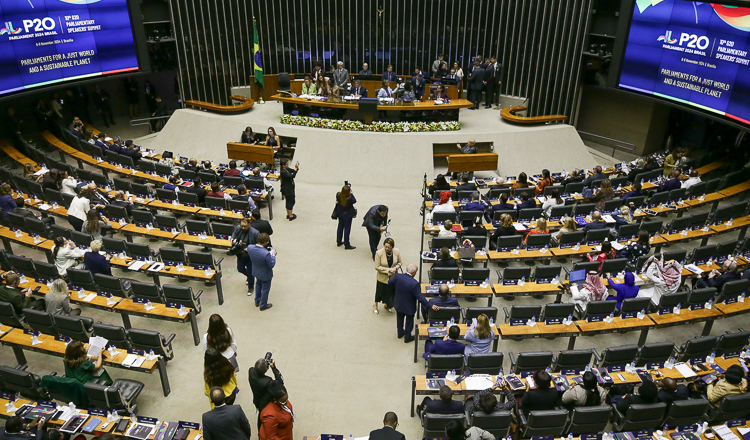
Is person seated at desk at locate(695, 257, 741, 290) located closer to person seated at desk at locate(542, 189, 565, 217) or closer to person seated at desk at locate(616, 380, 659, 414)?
Result: person seated at desk at locate(542, 189, 565, 217)

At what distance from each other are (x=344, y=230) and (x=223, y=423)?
662 centimetres

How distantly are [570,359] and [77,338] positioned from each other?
7362 mm

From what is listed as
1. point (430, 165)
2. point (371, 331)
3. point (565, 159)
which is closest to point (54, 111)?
point (430, 165)

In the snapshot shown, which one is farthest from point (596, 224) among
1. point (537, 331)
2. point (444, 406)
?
point (444, 406)

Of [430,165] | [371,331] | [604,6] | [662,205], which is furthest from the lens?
[604,6]

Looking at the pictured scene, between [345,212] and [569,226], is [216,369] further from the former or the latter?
[569,226]

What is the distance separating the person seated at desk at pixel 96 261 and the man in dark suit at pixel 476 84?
14.0 m

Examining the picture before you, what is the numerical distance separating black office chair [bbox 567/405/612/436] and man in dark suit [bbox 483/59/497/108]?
14.7 meters

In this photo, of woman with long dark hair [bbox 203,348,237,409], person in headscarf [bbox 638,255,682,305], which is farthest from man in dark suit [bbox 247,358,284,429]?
person in headscarf [bbox 638,255,682,305]

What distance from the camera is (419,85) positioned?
18.8m

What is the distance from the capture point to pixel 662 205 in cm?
1274

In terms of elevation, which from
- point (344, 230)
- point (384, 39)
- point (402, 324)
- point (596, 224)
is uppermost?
point (384, 39)

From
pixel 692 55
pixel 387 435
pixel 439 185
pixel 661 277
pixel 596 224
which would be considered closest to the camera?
pixel 387 435

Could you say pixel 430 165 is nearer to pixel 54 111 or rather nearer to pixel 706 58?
pixel 706 58
